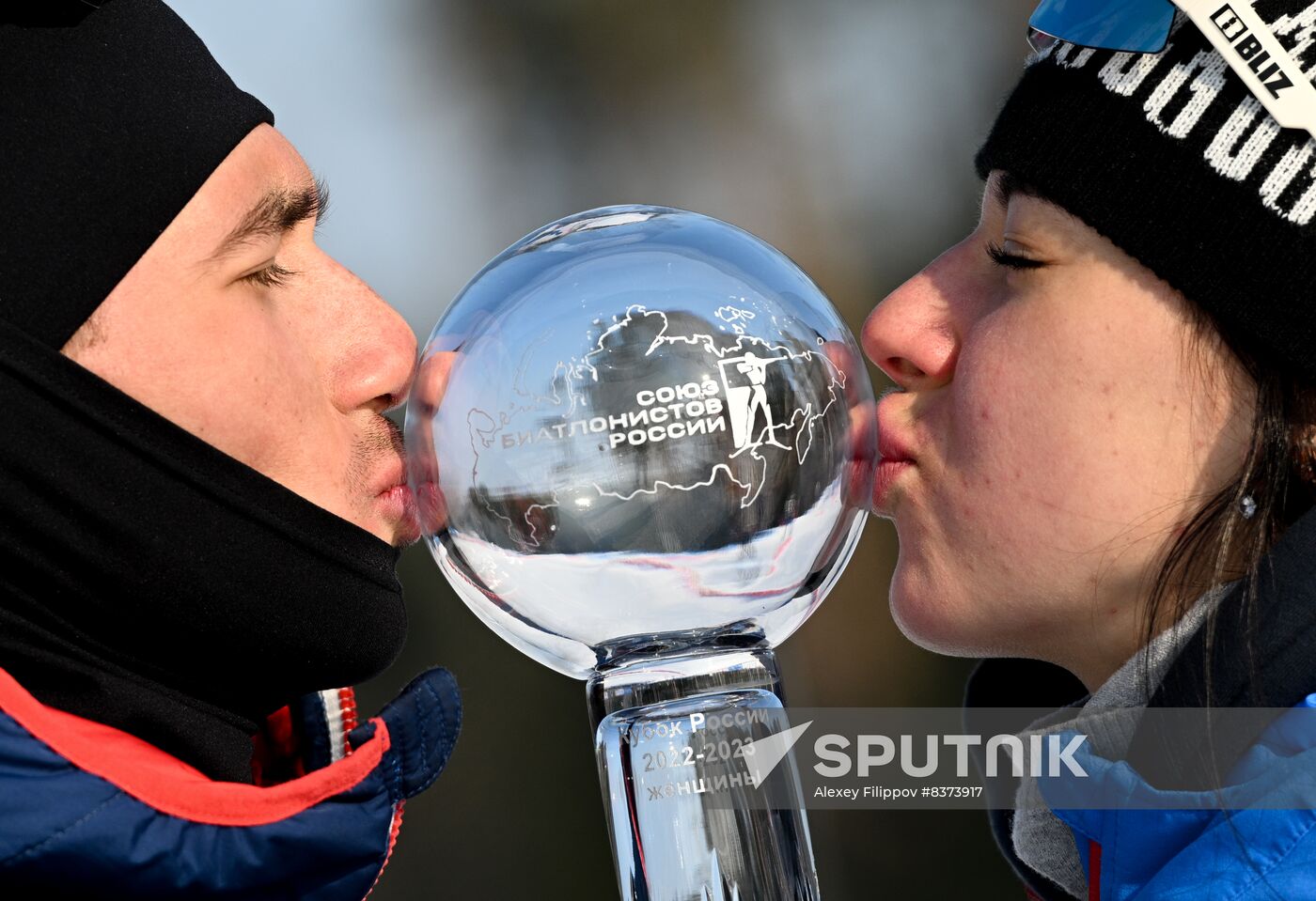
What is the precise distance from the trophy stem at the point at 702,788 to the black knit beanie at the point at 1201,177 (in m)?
0.75

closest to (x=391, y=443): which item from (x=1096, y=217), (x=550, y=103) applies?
(x=1096, y=217)

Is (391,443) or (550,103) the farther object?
(550,103)

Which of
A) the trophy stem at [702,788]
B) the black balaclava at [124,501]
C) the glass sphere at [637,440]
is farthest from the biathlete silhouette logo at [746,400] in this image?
→ the black balaclava at [124,501]

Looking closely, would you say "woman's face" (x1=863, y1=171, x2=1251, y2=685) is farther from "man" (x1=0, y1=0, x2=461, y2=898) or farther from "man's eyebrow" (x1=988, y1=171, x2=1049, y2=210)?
"man" (x1=0, y1=0, x2=461, y2=898)

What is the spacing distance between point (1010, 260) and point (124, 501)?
122 cm

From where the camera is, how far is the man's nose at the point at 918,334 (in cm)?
197

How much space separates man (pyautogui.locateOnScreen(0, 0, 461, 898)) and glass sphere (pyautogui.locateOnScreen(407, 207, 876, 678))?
0.28 meters

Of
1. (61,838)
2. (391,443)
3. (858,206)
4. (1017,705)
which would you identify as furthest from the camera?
(858,206)

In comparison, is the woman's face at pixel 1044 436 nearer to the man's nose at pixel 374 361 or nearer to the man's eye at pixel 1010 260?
the man's eye at pixel 1010 260

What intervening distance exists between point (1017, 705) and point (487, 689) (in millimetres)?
6650

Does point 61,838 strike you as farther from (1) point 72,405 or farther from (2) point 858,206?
(2) point 858,206

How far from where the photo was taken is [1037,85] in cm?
191

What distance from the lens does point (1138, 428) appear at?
1.78 metres
